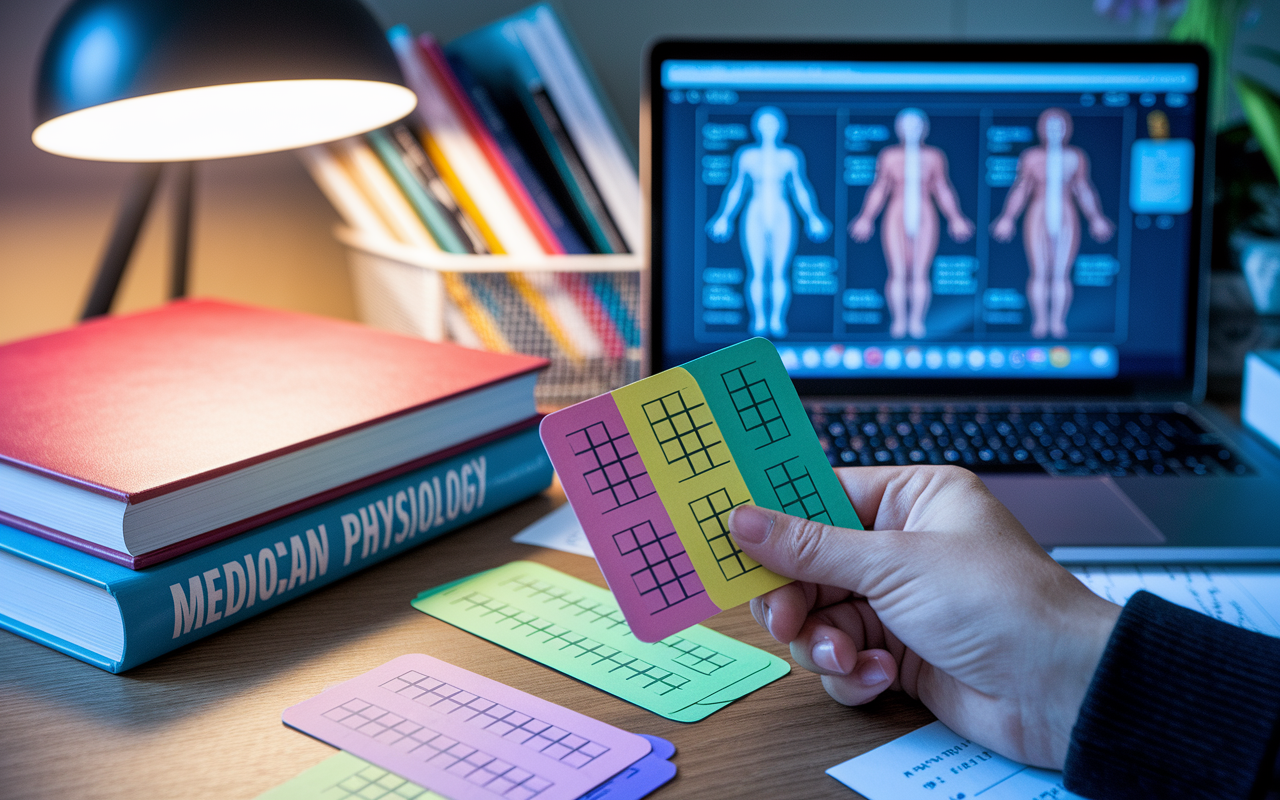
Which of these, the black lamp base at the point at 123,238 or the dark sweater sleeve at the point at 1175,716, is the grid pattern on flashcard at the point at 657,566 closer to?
the dark sweater sleeve at the point at 1175,716

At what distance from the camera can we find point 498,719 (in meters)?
0.51

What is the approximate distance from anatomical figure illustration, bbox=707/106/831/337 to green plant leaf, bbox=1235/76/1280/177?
517 mm

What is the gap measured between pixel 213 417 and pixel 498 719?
318mm

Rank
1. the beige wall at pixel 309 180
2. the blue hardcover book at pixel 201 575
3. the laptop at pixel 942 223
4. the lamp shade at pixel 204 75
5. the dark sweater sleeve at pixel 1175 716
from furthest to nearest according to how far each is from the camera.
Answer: the beige wall at pixel 309 180, the laptop at pixel 942 223, the lamp shade at pixel 204 75, the blue hardcover book at pixel 201 575, the dark sweater sleeve at pixel 1175 716

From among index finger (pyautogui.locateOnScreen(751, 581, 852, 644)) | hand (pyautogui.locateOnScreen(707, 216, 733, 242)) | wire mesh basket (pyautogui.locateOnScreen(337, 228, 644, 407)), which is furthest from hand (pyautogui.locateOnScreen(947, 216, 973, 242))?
index finger (pyautogui.locateOnScreen(751, 581, 852, 644))

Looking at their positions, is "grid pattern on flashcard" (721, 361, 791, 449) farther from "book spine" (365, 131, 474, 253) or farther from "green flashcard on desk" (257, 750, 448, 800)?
"book spine" (365, 131, 474, 253)

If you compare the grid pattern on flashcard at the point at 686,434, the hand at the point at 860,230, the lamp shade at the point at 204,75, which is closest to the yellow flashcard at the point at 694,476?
the grid pattern on flashcard at the point at 686,434

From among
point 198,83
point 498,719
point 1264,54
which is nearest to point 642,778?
point 498,719

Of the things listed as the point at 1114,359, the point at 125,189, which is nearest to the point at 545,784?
the point at 1114,359

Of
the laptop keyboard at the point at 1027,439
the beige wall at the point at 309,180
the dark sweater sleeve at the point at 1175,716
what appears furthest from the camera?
the beige wall at the point at 309,180

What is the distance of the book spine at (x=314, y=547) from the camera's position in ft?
1.81

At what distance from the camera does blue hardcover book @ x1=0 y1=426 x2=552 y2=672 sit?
0.54m

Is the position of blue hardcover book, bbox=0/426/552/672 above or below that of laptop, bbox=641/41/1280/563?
below

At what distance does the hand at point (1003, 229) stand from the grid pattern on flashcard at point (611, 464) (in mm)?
613
